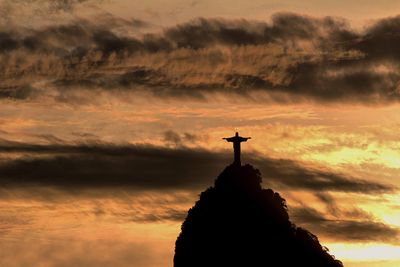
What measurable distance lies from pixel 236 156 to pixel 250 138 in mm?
10298

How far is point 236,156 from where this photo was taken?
654 ft

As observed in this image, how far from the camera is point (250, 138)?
7451 inches
